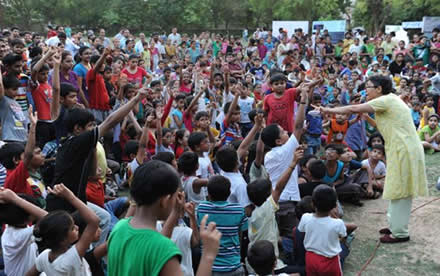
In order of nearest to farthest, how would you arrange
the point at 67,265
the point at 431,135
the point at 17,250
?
the point at 67,265 < the point at 17,250 < the point at 431,135

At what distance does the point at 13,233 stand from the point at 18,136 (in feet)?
7.81

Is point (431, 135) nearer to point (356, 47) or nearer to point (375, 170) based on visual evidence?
point (375, 170)

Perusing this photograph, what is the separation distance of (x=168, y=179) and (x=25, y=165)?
84.7 inches

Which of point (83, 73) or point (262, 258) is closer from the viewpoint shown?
point (262, 258)

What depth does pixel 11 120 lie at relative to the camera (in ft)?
16.9

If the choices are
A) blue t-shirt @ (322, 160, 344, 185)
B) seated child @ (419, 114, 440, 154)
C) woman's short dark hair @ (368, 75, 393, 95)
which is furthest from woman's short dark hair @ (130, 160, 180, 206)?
seated child @ (419, 114, 440, 154)

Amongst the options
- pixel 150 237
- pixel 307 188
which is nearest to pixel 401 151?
pixel 307 188

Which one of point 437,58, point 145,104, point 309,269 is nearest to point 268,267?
point 309,269

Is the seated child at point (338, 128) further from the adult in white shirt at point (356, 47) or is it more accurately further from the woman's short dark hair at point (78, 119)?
the adult in white shirt at point (356, 47)

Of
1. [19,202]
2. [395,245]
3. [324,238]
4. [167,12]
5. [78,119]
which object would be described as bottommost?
[395,245]

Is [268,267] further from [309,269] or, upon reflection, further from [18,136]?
[18,136]

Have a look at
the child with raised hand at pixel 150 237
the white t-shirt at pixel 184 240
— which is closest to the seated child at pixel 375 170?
the white t-shirt at pixel 184 240

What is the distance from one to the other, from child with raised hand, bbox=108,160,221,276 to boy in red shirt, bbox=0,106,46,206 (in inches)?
73.8

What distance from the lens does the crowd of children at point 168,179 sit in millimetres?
2054
